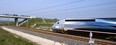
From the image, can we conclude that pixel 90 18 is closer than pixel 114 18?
No

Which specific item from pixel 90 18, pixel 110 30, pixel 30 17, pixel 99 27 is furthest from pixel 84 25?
pixel 30 17

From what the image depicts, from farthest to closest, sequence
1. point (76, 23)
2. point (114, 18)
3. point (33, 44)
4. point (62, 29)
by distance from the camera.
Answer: point (62, 29) < point (76, 23) < point (114, 18) < point (33, 44)

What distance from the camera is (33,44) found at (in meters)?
16.7

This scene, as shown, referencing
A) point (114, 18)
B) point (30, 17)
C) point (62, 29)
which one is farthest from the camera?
point (30, 17)

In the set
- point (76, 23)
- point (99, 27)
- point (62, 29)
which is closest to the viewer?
point (99, 27)

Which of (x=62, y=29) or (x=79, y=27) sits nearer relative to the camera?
(x=79, y=27)

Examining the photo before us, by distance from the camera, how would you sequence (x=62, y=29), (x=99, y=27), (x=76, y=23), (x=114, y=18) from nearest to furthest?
(x=114, y=18) < (x=99, y=27) < (x=76, y=23) < (x=62, y=29)

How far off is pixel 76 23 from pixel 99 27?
4.70 m

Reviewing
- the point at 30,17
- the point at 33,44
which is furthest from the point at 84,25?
the point at 30,17

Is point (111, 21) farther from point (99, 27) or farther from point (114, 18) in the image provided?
point (99, 27)

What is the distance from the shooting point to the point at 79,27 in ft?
76.3

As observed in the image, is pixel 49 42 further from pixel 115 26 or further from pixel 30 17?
pixel 30 17

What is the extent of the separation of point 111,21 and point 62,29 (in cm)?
992

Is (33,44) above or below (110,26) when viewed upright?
below
